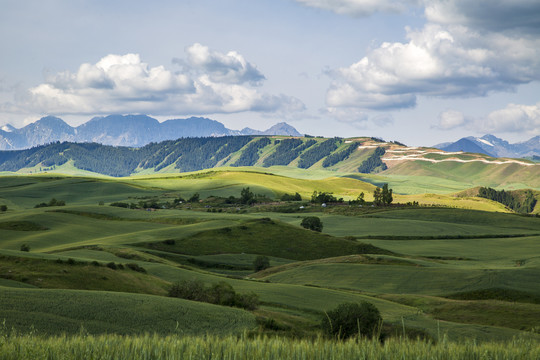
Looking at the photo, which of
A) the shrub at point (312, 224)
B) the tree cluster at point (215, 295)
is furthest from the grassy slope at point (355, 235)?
the tree cluster at point (215, 295)

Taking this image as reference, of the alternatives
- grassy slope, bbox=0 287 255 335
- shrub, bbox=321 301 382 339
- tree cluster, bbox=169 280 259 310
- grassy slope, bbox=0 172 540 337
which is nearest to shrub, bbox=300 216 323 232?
grassy slope, bbox=0 172 540 337

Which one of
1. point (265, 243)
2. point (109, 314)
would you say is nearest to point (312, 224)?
point (265, 243)

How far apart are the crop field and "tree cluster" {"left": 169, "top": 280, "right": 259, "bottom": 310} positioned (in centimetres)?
198

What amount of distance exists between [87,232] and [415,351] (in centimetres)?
12202

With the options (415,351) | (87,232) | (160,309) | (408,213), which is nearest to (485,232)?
(408,213)

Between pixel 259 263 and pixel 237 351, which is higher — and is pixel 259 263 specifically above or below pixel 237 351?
below

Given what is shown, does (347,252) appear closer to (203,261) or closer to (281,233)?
(281,233)

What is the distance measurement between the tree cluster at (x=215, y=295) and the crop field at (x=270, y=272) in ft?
6.49

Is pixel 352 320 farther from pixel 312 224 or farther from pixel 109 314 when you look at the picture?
pixel 312 224

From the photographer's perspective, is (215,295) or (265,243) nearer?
(215,295)

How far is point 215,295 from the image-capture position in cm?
4988

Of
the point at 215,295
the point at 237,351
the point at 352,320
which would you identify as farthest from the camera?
the point at 215,295

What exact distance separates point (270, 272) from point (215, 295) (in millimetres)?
44686

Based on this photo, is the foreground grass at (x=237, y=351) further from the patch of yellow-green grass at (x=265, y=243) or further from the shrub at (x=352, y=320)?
the patch of yellow-green grass at (x=265, y=243)
